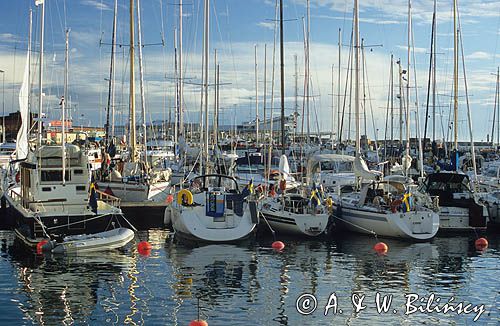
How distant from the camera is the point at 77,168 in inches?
1142

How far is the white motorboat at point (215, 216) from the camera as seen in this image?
1158 inches

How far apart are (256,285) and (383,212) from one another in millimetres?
11368

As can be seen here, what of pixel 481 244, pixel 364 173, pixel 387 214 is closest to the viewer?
pixel 481 244

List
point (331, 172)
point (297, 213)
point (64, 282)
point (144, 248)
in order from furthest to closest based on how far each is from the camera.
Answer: point (331, 172)
point (297, 213)
point (144, 248)
point (64, 282)

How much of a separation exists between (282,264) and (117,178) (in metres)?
16.4

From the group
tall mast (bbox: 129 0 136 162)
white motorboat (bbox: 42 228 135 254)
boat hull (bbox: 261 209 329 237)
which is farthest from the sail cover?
boat hull (bbox: 261 209 329 237)

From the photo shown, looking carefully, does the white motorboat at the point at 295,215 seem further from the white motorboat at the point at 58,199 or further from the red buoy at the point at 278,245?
the white motorboat at the point at 58,199

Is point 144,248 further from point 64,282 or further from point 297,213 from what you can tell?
point 297,213

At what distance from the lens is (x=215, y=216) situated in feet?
98.1

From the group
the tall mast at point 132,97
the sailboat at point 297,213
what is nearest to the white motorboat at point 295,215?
the sailboat at point 297,213

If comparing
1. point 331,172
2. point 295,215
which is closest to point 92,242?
point 295,215

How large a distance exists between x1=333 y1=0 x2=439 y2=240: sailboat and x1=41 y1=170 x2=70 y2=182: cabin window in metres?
14.0

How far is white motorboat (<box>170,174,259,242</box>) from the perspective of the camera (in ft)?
96.5

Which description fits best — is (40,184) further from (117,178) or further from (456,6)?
(456,6)
